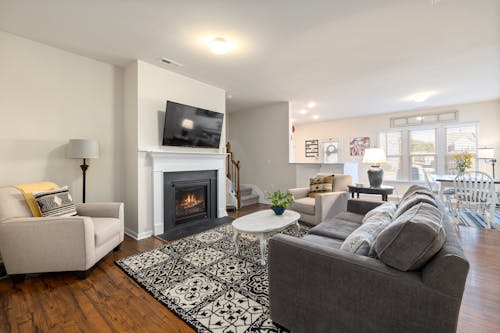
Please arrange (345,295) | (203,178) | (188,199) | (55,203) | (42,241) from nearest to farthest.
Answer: (345,295) → (42,241) → (55,203) → (188,199) → (203,178)

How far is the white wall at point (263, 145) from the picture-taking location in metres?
5.49

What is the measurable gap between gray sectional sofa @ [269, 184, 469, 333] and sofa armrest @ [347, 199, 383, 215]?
4.45 ft

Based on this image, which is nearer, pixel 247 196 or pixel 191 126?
pixel 191 126

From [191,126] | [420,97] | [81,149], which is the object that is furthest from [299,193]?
[420,97]

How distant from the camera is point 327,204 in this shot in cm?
343

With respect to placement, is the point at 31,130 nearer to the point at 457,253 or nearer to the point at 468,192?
the point at 457,253

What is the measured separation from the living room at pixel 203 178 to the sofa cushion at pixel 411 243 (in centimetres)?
2

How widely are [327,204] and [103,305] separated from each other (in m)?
3.05

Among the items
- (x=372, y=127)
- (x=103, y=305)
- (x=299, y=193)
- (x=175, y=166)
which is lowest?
(x=103, y=305)

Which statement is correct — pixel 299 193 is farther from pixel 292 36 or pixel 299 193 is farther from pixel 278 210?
pixel 292 36

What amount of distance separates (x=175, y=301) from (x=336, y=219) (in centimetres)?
195

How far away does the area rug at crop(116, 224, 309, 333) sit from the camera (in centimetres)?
157

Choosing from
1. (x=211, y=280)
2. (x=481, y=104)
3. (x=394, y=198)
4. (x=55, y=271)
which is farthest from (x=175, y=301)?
(x=481, y=104)

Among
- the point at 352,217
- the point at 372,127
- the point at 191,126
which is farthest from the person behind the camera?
the point at 372,127
